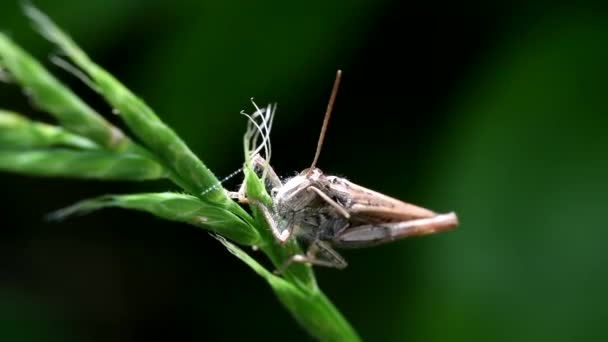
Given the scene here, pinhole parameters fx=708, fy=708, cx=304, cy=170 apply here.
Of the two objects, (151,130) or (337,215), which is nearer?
(151,130)

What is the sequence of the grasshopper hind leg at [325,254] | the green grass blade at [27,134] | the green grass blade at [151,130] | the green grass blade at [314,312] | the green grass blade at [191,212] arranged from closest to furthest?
the green grass blade at [27,134], the green grass blade at [151,130], the green grass blade at [191,212], the green grass blade at [314,312], the grasshopper hind leg at [325,254]

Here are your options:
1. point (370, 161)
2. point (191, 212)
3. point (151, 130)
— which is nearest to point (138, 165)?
point (151, 130)

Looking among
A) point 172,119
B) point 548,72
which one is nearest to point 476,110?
point 548,72

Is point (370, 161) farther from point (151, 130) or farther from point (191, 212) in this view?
point (151, 130)

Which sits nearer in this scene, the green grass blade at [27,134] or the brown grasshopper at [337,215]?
the green grass blade at [27,134]

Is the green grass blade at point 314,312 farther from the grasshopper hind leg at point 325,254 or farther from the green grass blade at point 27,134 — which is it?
the green grass blade at point 27,134

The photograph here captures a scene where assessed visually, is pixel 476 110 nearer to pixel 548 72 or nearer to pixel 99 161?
pixel 548 72

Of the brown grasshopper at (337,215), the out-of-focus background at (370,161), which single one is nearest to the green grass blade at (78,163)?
the brown grasshopper at (337,215)

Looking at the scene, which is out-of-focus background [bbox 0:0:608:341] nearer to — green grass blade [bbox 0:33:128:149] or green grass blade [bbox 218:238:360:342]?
green grass blade [bbox 218:238:360:342]
